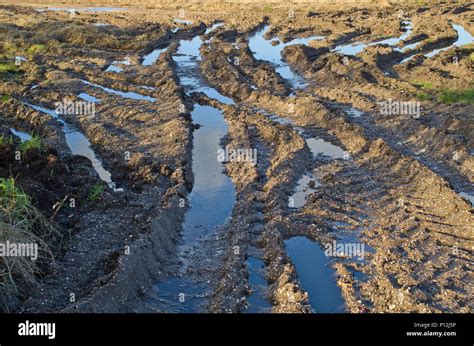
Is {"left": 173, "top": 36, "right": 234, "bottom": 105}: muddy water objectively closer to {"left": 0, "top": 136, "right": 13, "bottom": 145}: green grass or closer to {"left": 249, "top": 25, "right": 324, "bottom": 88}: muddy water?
{"left": 249, "top": 25, "right": 324, "bottom": 88}: muddy water

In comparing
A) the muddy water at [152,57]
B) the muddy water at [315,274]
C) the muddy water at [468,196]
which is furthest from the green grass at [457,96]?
the muddy water at [152,57]

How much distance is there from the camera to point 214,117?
22.3m

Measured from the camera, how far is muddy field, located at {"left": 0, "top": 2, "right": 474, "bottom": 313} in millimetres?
11766

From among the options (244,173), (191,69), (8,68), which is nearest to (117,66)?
(191,69)

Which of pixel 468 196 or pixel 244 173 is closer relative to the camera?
pixel 468 196

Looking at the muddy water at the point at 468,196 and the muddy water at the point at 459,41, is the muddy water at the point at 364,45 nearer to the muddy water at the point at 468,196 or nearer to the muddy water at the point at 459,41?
the muddy water at the point at 459,41

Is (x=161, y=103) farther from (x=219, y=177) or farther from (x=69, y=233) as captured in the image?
(x=69, y=233)

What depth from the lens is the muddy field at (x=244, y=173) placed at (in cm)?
1177

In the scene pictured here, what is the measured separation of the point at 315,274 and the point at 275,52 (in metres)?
21.5

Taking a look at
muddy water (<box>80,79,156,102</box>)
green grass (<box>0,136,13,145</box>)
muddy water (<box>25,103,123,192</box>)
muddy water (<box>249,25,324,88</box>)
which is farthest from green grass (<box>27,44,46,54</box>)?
green grass (<box>0,136,13,145</box>)

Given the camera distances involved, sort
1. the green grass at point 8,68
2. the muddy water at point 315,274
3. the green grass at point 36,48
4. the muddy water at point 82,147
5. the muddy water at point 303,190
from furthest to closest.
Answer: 1. the green grass at point 36,48
2. the green grass at point 8,68
3. the muddy water at point 82,147
4. the muddy water at point 303,190
5. the muddy water at point 315,274

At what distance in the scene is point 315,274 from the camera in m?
12.5

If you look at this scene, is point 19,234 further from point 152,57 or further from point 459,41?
point 459,41

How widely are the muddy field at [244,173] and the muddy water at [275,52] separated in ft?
0.90
